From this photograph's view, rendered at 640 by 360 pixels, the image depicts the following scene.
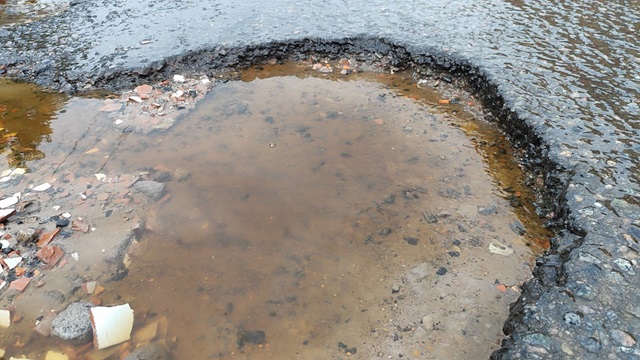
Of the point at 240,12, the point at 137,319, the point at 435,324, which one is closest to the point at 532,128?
the point at 435,324

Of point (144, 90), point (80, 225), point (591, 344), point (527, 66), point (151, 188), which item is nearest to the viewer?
point (591, 344)

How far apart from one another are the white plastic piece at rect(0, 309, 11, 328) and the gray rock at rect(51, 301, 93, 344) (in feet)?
0.94

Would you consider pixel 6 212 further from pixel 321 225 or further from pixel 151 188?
pixel 321 225

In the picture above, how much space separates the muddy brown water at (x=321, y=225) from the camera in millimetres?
2404

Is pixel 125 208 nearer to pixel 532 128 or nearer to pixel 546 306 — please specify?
pixel 546 306

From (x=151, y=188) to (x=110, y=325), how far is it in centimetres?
116

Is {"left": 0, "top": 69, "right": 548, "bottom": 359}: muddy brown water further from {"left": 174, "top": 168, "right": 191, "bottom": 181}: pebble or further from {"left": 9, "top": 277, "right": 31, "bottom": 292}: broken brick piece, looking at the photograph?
{"left": 9, "top": 277, "right": 31, "bottom": 292}: broken brick piece

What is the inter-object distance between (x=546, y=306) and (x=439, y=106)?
91.1 inches

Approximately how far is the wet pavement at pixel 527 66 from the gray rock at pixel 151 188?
64.5 inches

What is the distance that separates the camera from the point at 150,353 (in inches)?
91.0

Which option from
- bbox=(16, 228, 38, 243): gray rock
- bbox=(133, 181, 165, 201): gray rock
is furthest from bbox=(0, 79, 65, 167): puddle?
bbox=(133, 181, 165, 201): gray rock

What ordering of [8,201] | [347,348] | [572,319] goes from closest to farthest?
[572,319] < [347,348] < [8,201]

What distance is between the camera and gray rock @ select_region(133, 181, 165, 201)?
10.6ft

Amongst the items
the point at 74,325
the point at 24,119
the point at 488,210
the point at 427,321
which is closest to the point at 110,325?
the point at 74,325
